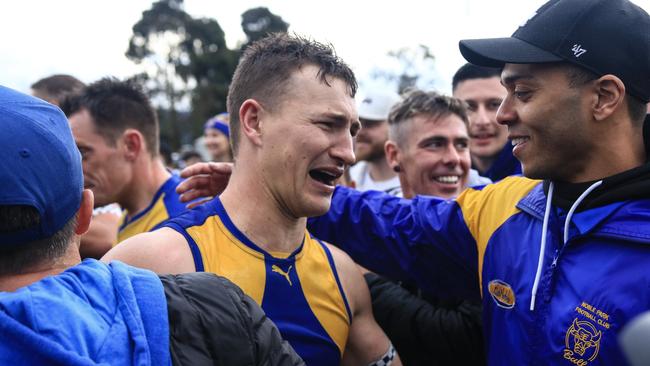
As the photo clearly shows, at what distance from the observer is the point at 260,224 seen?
8.06ft

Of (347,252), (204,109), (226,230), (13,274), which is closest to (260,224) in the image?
(226,230)

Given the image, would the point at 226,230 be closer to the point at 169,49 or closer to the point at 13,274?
the point at 13,274

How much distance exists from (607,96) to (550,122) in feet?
0.76

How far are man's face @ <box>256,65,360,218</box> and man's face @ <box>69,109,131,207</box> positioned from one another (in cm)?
214

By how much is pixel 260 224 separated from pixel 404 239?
2.46 ft

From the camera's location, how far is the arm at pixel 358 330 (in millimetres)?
2619

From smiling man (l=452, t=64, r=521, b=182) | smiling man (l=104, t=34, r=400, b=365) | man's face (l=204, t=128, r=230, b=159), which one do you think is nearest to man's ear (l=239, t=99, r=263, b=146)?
smiling man (l=104, t=34, r=400, b=365)

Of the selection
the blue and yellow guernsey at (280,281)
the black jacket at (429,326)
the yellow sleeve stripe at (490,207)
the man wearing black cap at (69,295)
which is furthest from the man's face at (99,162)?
the man wearing black cap at (69,295)

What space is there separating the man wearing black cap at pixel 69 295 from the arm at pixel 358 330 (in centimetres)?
120

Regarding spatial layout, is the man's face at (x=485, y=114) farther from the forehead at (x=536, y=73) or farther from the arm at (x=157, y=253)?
the arm at (x=157, y=253)

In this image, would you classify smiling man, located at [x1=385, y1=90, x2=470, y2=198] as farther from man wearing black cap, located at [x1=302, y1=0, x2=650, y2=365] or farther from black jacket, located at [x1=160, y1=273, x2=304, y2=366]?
black jacket, located at [x1=160, y1=273, x2=304, y2=366]

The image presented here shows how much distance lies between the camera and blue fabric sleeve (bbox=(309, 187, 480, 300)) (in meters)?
2.65

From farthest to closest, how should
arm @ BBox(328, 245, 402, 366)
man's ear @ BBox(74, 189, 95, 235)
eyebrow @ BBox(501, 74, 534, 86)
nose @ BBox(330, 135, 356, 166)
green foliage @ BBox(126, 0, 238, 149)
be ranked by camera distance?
green foliage @ BBox(126, 0, 238, 149)
arm @ BBox(328, 245, 402, 366)
nose @ BBox(330, 135, 356, 166)
eyebrow @ BBox(501, 74, 534, 86)
man's ear @ BBox(74, 189, 95, 235)

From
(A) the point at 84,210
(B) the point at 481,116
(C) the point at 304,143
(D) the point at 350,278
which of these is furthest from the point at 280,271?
(B) the point at 481,116
